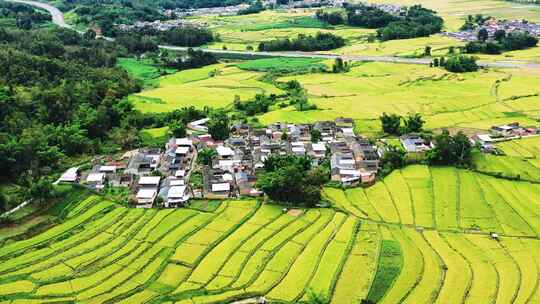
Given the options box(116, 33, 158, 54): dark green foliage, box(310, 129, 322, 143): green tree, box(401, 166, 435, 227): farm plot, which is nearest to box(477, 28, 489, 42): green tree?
box(116, 33, 158, 54): dark green foliage

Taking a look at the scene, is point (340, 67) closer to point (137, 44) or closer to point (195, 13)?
point (137, 44)

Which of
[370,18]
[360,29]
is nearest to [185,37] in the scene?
[360,29]

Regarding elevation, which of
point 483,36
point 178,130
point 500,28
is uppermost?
point 500,28

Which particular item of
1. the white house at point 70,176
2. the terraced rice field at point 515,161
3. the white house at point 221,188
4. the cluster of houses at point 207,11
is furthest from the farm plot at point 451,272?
the cluster of houses at point 207,11

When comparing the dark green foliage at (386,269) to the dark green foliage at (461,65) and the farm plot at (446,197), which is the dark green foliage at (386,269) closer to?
the farm plot at (446,197)

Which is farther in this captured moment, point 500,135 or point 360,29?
point 360,29

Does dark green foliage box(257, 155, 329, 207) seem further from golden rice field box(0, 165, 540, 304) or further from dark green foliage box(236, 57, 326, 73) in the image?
dark green foliage box(236, 57, 326, 73)

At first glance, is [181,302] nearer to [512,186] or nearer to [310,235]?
[310,235]
